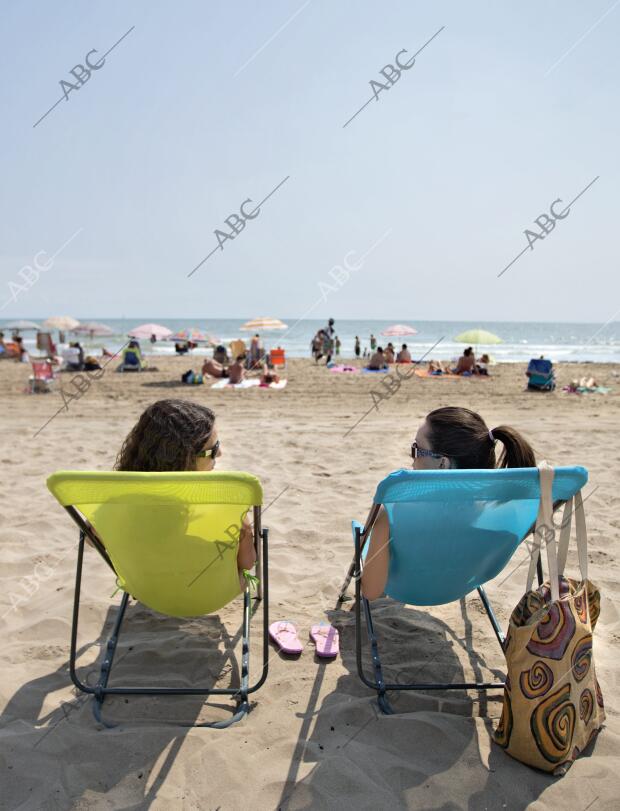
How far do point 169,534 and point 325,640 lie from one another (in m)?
0.97

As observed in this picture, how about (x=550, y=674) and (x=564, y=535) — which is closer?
(x=550, y=674)

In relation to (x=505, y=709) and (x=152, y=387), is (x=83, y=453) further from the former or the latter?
(x=152, y=387)

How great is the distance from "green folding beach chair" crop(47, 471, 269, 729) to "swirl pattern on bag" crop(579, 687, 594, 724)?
1.06 m

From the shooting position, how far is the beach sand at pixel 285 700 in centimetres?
177

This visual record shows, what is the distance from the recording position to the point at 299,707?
7.14 feet

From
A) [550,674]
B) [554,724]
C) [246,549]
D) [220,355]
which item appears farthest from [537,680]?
[220,355]

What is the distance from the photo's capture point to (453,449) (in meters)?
2.22

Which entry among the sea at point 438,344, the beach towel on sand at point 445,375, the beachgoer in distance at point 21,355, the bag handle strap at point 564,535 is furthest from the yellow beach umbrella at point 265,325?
the bag handle strap at point 564,535

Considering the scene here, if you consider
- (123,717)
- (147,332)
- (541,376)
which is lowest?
(123,717)

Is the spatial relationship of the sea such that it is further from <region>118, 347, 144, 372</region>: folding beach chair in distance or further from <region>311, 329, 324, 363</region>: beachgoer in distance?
<region>118, 347, 144, 372</region>: folding beach chair in distance

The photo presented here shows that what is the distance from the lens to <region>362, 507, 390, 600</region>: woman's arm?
2117 mm

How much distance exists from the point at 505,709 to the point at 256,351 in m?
15.7

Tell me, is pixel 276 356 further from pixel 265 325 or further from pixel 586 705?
pixel 586 705

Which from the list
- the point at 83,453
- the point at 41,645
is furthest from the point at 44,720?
the point at 83,453
